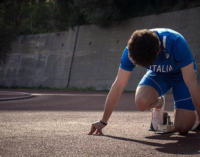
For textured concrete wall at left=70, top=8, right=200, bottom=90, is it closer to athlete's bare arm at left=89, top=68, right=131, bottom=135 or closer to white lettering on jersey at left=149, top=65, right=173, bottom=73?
white lettering on jersey at left=149, top=65, right=173, bottom=73

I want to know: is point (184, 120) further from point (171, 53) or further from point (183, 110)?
point (171, 53)

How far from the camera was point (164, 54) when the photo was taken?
444cm

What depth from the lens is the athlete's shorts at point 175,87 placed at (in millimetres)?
5176

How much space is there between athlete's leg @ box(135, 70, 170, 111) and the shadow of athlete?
44 centimetres

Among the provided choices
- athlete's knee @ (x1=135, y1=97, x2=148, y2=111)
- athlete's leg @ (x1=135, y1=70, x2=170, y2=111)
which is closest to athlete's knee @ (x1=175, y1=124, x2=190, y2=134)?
athlete's leg @ (x1=135, y1=70, x2=170, y2=111)

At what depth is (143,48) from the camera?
12.3ft

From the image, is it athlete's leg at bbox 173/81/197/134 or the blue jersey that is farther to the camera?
athlete's leg at bbox 173/81/197/134

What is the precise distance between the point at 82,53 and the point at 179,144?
23.8m

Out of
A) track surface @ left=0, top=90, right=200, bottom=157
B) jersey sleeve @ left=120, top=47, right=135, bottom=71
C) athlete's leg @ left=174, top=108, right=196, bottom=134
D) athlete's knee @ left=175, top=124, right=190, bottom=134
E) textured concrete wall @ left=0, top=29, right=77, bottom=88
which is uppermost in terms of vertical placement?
textured concrete wall @ left=0, top=29, right=77, bottom=88

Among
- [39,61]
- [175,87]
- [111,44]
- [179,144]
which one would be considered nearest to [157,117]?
[175,87]

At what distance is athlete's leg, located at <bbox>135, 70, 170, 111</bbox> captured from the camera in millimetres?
4939

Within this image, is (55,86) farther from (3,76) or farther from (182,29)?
(182,29)

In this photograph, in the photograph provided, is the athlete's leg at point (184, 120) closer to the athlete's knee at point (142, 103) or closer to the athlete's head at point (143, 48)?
the athlete's knee at point (142, 103)

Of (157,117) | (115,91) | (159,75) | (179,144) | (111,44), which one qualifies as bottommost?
(179,144)
